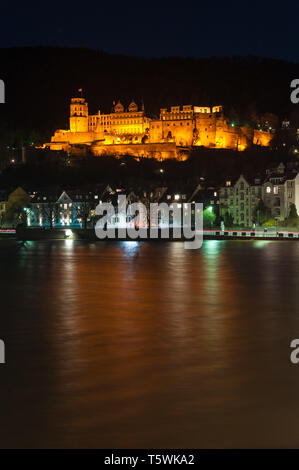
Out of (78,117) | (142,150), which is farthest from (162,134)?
(78,117)

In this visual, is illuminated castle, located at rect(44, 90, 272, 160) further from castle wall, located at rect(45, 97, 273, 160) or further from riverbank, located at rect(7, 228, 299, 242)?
riverbank, located at rect(7, 228, 299, 242)

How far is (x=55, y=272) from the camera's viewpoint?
31.5 meters

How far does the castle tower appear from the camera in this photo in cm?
14900

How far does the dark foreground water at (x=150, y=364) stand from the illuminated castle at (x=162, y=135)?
107582 mm

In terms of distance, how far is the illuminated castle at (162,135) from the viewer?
13375cm

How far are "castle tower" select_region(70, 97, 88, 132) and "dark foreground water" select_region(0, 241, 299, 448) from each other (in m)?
124

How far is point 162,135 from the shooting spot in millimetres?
137625

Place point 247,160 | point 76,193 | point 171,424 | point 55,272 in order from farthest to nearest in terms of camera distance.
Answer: point 247,160, point 76,193, point 55,272, point 171,424

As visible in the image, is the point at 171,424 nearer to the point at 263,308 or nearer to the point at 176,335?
the point at 176,335

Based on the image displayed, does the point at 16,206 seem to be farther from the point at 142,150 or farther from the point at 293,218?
the point at 142,150

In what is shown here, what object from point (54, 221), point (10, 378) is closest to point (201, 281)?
point (10, 378)

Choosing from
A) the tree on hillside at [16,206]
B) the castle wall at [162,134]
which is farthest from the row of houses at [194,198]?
the castle wall at [162,134]

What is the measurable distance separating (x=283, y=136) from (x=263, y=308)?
407 ft

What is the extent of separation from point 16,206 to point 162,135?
53.8 m
